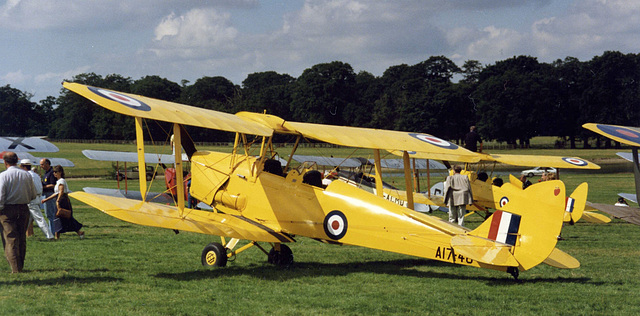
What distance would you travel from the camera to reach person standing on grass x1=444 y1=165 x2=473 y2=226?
11188 mm

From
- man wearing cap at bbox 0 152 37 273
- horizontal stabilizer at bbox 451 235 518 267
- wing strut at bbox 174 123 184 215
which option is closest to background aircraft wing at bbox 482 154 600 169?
horizontal stabilizer at bbox 451 235 518 267

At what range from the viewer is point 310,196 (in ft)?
26.0

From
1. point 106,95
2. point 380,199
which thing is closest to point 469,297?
point 380,199

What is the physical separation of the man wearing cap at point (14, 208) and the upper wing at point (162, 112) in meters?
1.26

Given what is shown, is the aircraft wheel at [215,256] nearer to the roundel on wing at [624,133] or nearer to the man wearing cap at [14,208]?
the man wearing cap at [14,208]

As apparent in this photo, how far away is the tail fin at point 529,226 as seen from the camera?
6344 millimetres

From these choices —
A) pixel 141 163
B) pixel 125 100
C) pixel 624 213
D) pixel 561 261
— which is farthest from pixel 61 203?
pixel 624 213

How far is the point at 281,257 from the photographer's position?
28.0ft

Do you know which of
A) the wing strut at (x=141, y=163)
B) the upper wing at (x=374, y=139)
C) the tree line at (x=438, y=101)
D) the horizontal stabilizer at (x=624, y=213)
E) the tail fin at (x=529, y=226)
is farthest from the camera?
the tree line at (x=438, y=101)

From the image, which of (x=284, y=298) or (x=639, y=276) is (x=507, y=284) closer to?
(x=639, y=276)

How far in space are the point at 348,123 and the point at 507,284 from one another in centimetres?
7390

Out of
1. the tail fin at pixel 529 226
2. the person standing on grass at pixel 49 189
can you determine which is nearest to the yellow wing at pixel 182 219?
the tail fin at pixel 529 226

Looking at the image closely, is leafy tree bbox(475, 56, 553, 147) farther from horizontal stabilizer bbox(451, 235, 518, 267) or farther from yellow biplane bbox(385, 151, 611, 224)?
horizontal stabilizer bbox(451, 235, 518, 267)

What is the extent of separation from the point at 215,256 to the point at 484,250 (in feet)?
12.1
